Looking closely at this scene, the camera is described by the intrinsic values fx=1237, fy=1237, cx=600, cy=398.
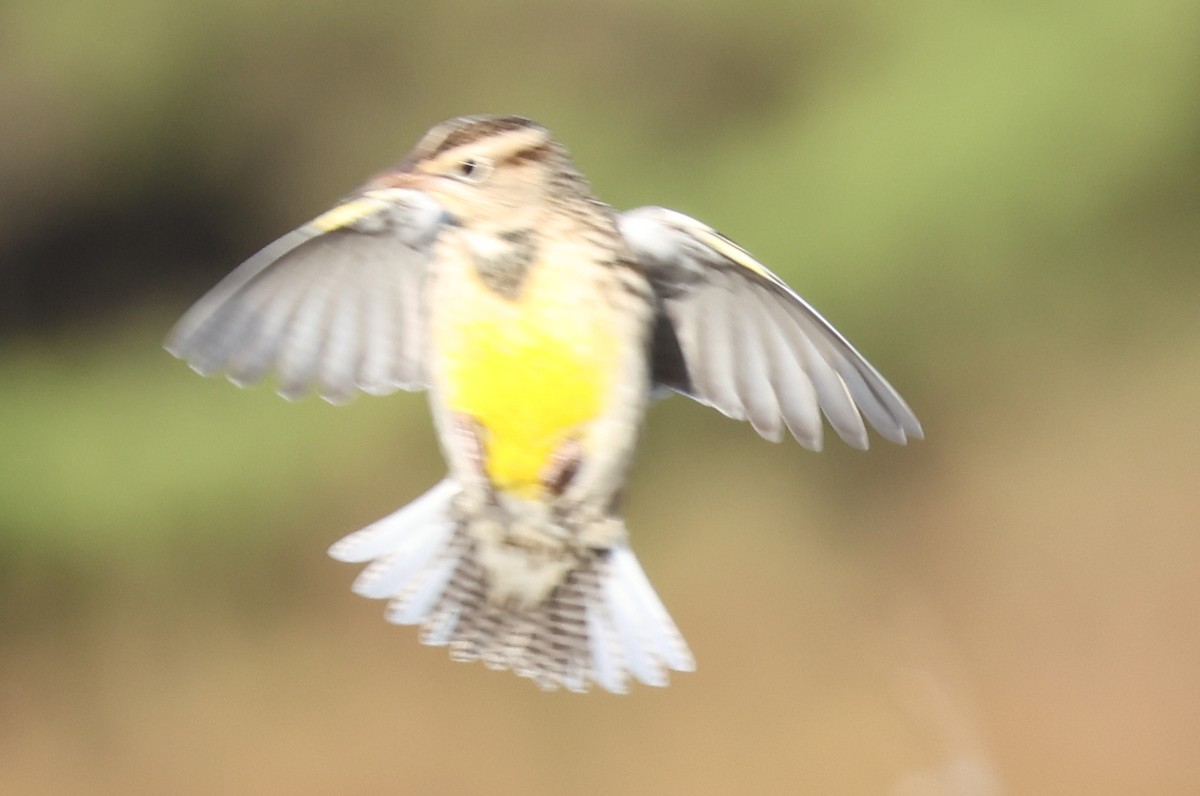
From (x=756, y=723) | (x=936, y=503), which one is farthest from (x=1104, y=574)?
(x=756, y=723)

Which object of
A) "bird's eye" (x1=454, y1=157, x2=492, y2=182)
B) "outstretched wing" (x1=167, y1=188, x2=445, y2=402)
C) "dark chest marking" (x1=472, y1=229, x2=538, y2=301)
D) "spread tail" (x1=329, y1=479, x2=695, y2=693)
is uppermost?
"bird's eye" (x1=454, y1=157, x2=492, y2=182)

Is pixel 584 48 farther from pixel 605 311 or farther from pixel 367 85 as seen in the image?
pixel 605 311

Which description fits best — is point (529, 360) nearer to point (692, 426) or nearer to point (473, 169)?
point (473, 169)

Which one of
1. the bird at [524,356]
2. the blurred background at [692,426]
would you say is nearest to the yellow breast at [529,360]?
the bird at [524,356]

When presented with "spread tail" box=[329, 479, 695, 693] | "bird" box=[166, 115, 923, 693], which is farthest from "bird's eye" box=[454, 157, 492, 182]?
"spread tail" box=[329, 479, 695, 693]

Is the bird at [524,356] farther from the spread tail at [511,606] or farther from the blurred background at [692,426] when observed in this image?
the blurred background at [692,426]

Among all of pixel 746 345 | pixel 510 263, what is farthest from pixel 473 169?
pixel 746 345

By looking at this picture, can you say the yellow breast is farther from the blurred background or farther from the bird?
the blurred background
